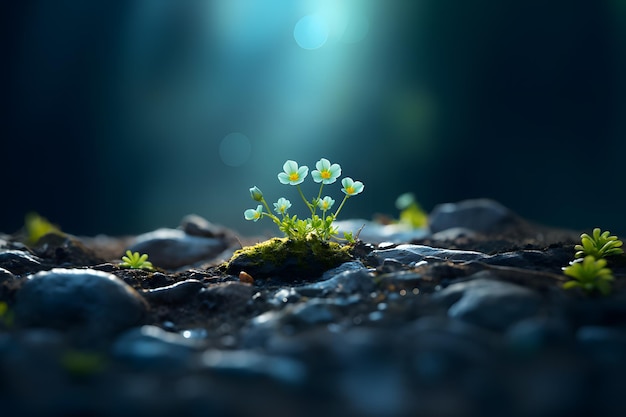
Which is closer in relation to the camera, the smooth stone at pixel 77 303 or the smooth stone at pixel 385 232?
the smooth stone at pixel 77 303

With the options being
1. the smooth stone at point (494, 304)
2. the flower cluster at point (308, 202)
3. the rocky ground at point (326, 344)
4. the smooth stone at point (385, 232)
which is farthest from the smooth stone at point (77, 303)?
the smooth stone at point (385, 232)

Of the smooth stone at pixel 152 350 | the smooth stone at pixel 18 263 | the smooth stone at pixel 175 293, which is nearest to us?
the smooth stone at pixel 152 350

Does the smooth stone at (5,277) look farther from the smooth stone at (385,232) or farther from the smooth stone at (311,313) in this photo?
the smooth stone at (385,232)

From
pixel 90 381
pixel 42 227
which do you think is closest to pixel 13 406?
pixel 90 381

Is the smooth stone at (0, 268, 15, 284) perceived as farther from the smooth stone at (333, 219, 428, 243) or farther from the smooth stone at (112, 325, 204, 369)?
the smooth stone at (333, 219, 428, 243)

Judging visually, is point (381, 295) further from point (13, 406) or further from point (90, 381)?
point (13, 406)

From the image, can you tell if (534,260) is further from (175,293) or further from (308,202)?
(175,293)
